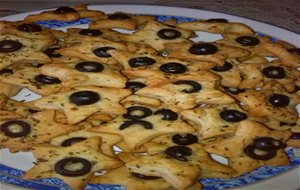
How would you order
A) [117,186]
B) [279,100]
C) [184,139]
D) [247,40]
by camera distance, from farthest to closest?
1. [247,40]
2. [279,100]
3. [184,139]
4. [117,186]

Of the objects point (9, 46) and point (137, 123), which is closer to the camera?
point (137, 123)

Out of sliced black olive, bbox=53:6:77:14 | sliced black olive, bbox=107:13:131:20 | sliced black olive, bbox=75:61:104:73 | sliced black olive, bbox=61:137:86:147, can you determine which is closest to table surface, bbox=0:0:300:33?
sliced black olive, bbox=53:6:77:14

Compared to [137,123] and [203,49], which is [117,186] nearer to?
[137,123]

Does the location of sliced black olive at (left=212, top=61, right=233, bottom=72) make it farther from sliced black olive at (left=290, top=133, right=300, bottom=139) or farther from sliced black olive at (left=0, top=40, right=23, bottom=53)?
sliced black olive at (left=0, top=40, right=23, bottom=53)

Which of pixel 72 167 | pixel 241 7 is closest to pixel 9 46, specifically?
pixel 72 167

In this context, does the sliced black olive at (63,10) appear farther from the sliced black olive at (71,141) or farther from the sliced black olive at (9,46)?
the sliced black olive at (71,141)

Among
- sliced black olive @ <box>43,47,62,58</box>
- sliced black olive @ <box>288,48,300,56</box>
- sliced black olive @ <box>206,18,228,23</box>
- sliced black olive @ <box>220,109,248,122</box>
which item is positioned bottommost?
sliced black olive @ <box>220,109,248,122</box>
